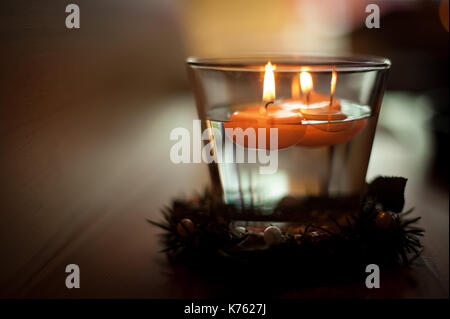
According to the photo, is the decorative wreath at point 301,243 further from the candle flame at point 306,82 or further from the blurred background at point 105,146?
the candle flame at point 306,82

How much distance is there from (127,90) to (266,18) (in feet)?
2.72

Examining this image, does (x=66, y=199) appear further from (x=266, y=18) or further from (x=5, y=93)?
(x=266, y=18)

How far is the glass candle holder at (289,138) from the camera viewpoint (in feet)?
1.44

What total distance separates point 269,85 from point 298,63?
0.40 ft

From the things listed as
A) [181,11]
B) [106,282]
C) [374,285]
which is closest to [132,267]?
[106,282]

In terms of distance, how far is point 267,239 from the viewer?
431mm

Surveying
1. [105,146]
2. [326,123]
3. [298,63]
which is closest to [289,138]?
[326,123]

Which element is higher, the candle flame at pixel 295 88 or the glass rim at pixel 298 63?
the glass rim at pixel 298 63

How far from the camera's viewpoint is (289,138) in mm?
438

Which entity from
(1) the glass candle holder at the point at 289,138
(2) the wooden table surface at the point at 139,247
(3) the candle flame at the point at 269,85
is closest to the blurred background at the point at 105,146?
(2) the wooden table surface at the point at 139,247

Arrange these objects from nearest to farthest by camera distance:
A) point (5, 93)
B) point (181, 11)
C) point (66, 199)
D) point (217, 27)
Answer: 1. point (5, 93)
2. point (66, 199)
3. point (181, 11)
4. point (217, 27)

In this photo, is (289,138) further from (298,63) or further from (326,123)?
(298,63)

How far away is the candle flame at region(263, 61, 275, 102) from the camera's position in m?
0.43

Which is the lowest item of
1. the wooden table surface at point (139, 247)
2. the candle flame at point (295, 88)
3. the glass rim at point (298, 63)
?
Result: the wooden table surface at point (139, 247)
